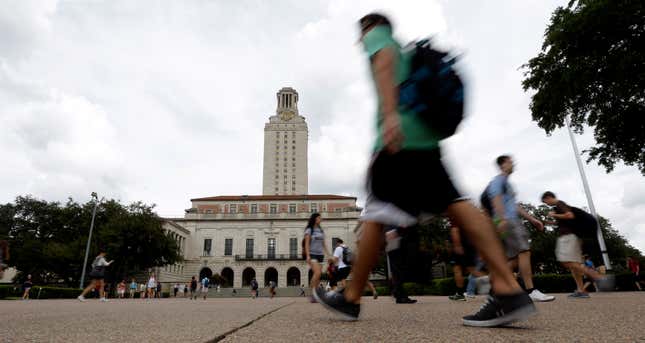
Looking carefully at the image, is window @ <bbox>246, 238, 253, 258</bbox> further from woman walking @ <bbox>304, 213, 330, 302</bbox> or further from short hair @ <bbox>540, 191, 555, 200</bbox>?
short hair @ <bbox>540, 191, 555, 200</bbox>

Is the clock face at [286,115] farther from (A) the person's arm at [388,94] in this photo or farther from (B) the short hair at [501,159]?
(A) the person's arm at [388,94]

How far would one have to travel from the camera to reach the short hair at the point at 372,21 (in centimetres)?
210

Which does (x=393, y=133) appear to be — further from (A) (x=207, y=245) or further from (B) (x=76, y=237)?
Answer: (A) (x=207, y=245)

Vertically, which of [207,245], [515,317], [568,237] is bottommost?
[515,317]

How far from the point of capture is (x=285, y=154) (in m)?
83.2

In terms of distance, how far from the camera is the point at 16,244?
4400 centimetres

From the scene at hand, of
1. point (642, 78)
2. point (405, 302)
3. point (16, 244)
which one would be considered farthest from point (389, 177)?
point (16, 244)

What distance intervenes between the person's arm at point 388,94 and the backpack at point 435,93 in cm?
12

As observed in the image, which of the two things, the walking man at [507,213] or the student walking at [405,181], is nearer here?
the student walking at [405,181]

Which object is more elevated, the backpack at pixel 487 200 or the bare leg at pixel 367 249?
the backpack at pixel 487 200

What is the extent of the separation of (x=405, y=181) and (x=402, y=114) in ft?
1.19

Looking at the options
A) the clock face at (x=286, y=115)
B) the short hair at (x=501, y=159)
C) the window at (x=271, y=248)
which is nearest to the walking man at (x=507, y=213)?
the short hair at (x=501, y=159)

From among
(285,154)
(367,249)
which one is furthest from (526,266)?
(285,154)

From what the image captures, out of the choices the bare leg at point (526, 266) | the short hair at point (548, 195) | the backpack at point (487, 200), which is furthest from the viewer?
the short hair at point (548, 195)
